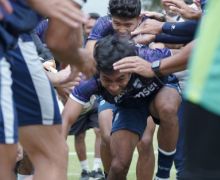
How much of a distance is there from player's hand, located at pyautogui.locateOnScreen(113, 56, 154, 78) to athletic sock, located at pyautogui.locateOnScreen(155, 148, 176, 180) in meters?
1.18

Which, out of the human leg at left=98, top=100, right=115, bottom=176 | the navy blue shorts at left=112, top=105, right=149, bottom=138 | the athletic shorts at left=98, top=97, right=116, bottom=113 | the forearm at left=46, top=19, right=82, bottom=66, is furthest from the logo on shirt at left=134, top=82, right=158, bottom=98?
the forearm at left=46, top=19, right=82, bottom=66

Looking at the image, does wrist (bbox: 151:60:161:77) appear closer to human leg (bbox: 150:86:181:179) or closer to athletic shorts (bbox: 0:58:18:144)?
human leg (bbox: 150:86:181:179)

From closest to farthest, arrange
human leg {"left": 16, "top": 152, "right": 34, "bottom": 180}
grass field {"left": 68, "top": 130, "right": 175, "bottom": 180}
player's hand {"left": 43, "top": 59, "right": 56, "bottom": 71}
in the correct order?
player's hand {"left": 43, "top": 59, "right": 56, "bottom": 71}, human leg {"left": 16, "top": 152, "right": 34, "bottom": 180}, grass field {"left": 68, "top": 130, "right": 175, "bottom": 180}

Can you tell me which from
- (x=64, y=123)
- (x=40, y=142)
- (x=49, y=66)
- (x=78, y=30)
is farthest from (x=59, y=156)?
(x=49, y=66)

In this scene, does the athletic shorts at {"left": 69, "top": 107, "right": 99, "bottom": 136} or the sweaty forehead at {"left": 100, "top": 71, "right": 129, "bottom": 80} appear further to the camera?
the athletic shorts at {"left": 69, "top": 107, "right": 99, "bottom": 136}

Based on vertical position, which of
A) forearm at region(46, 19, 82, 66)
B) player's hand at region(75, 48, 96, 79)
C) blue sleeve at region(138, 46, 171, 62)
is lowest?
blue sleeve at region(138, 46, 171, 62)

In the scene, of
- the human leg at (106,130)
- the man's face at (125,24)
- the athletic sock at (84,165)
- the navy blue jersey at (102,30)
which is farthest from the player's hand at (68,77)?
the athletic sock at (84,165)

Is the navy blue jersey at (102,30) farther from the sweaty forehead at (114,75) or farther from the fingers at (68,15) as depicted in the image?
the fingers at (68,15)

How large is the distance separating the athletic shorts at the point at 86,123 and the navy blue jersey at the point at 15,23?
15.6ft

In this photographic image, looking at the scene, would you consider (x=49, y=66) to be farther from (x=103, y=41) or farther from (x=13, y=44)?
(x=13, y=44)

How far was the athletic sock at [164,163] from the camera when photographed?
6.52 m

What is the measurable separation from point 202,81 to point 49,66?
12.2 ft

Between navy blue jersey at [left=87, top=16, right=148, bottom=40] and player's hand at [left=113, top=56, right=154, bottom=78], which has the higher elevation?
player's hand at [left=113, top=56, right=154, bottom=78]

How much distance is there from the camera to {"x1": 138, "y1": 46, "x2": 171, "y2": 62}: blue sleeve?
593 cm
